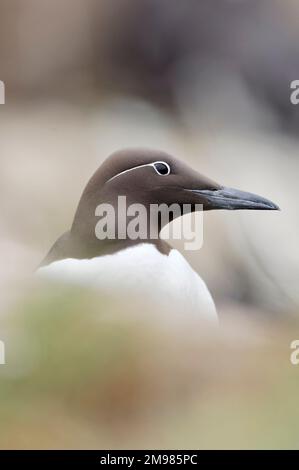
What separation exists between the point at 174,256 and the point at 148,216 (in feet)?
0.26

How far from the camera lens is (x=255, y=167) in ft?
7.45

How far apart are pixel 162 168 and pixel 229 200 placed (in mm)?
121

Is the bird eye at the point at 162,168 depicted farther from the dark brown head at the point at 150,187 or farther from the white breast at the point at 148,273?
the white breast at the point at 148,273

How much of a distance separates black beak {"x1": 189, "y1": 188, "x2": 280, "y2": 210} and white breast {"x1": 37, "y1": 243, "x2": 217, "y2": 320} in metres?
0.11

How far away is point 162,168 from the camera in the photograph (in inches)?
51.3

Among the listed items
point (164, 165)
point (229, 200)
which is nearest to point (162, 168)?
point (164, 165)

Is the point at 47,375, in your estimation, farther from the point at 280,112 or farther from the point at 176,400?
the point at 280,112

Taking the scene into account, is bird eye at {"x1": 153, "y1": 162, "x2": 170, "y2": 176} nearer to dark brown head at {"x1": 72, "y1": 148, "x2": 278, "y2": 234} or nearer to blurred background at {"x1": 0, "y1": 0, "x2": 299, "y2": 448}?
dark brown head at {"x1": 72, "y1": 148, "x2": 278, "y2": 234}

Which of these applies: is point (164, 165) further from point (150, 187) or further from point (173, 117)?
point (173, 117)

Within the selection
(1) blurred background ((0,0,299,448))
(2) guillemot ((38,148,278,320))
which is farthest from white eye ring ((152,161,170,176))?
(1) blurred background ((0,0,299,448))

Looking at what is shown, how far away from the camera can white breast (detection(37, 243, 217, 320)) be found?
114 centimetres

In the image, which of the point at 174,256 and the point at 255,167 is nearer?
the point at 174,256
